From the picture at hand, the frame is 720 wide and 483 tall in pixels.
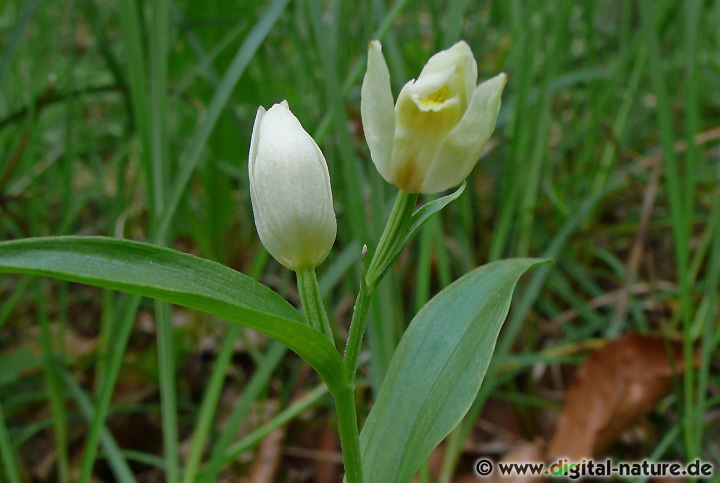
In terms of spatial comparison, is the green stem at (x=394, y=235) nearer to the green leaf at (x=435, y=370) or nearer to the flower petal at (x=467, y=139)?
the flower petal at (x=467, y=139)

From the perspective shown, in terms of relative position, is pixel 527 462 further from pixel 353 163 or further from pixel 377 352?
pixel 353 163

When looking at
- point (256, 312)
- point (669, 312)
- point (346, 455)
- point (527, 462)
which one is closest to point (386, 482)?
point (346, 455)

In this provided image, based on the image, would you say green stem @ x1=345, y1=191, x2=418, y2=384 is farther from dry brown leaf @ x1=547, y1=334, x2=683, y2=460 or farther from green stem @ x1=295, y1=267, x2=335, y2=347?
dry brown leaf @ x1=547, y1=334, x2=683, y2=460

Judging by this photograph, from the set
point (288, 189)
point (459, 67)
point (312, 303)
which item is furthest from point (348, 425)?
point (459, 67)

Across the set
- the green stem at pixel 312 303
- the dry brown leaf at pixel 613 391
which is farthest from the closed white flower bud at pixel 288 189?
the dry brown leaf at pixel 613 391

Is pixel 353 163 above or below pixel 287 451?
above

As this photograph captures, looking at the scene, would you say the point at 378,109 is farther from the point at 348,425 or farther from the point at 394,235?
the point at 348,425

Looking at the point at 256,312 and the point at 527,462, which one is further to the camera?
the point at 527,462
